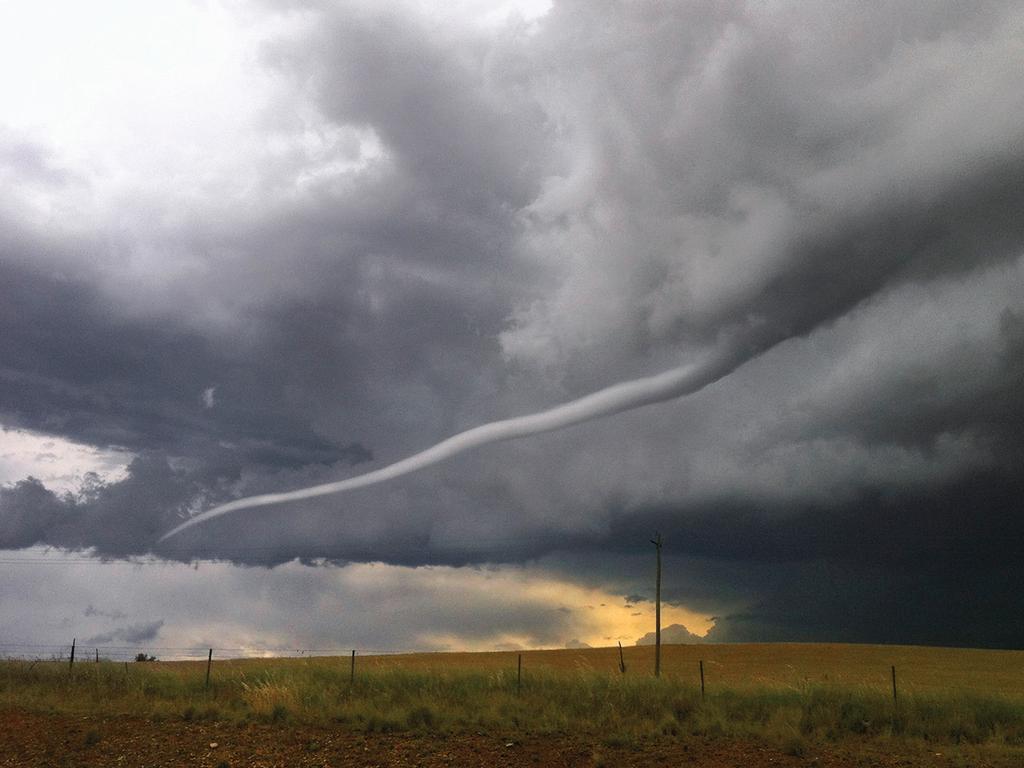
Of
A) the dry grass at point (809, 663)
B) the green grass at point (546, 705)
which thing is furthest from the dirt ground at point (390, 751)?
the dry grass at point (809, 663)

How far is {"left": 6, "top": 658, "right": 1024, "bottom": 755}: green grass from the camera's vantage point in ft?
87.0

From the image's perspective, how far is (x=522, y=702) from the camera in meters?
29.8

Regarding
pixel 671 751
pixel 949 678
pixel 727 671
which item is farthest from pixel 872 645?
pixel 671 751

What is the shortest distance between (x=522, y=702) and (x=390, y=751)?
271 inches

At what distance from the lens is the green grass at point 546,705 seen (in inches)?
1045

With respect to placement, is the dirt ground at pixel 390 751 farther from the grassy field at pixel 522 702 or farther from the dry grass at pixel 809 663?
the dry grass at pixel 809 663

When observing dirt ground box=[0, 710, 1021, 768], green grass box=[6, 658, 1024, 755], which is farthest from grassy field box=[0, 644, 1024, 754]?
dirt ground box=[0, 710, 1021, 768]

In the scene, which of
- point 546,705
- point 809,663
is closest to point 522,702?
point 546,705

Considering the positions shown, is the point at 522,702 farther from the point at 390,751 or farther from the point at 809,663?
the point at 809,663

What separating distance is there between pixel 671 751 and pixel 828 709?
24.5 ft

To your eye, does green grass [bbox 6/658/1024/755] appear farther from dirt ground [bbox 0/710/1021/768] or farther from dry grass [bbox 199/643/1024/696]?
dry grass [bbox 199/643/1024/696]

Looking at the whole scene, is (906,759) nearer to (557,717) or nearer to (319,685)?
(557,717)

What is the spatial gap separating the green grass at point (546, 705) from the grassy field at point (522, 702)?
6 centimetres

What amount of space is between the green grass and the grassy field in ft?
0.19
